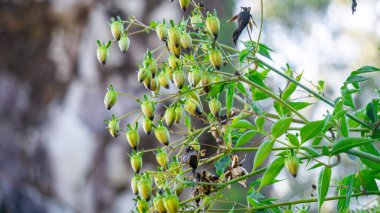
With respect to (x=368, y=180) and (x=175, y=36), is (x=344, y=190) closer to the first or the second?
(x=368, y=180)

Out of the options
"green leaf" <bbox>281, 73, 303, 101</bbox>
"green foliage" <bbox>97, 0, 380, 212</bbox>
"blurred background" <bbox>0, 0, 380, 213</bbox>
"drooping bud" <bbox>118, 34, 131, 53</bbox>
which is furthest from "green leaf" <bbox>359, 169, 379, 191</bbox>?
"blurred background" <bbox>0, 0, 380, 213</bbox>

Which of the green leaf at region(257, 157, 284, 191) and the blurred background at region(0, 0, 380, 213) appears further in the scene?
the blurred background at region(0, 0, 380, 213)

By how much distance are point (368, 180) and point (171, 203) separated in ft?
0.63

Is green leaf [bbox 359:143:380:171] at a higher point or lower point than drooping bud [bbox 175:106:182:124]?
lower

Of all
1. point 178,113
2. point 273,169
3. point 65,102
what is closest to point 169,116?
point 178,113

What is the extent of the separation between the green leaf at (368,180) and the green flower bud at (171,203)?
18 centimetres

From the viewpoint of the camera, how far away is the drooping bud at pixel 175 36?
0.56 metres

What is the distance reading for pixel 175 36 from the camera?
563 mm

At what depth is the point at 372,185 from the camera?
0.59 m

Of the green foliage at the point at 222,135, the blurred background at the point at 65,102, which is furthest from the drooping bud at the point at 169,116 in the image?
the blurred background at the point at 65,102

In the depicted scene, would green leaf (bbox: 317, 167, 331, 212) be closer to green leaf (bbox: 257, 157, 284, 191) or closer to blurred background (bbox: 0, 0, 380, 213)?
green leaf (bbox: 257, 157, 284, 191)

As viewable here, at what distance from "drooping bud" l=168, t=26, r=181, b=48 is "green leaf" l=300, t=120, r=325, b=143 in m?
0.13

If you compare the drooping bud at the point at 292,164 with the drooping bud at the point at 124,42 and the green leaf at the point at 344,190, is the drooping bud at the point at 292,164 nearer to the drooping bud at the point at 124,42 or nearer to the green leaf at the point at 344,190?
the green leaf at the point at 344,190

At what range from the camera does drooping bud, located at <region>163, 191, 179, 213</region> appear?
1.69ft
